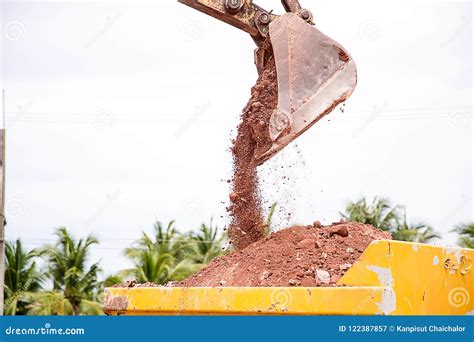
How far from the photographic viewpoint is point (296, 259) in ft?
15.8

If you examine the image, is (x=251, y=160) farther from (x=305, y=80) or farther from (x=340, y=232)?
(x=340, y=232)

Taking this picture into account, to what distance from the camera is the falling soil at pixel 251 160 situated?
613 centimetres

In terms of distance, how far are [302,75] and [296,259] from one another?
161 centimetres

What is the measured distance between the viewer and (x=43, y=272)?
89.0 feet

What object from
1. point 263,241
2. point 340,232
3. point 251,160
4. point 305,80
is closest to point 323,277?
point 340,232

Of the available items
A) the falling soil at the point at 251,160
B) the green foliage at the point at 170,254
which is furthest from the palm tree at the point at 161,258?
the falling soil at the point at 251,160

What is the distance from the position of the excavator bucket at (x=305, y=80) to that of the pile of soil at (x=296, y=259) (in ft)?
2.49

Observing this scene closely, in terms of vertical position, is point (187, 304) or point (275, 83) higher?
point (275, 83)

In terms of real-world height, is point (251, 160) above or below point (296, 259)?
above

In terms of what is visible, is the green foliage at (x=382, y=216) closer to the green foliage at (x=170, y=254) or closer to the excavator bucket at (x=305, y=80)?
the green foliage at (x=170, y=254)

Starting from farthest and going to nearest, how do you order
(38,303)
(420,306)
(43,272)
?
(43,272), (38,303), (420,306)
